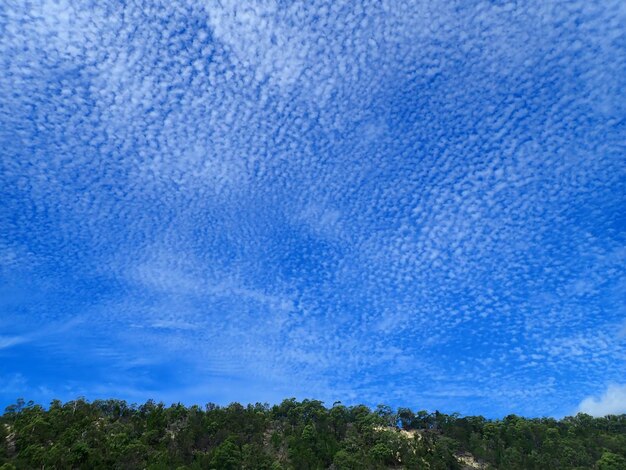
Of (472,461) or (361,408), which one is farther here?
(361,408)

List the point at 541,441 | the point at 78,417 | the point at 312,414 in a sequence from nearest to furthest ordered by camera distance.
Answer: the point at 78,417 → the point at 541,441 → the point at 312,414

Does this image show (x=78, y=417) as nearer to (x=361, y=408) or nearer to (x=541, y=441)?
(x=361, y=408)

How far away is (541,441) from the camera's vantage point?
77.9 m

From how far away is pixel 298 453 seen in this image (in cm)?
6650

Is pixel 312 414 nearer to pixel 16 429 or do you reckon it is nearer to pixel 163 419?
pixel 163 419

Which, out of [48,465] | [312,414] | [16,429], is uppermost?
[312,414]

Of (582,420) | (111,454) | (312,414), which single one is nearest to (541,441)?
(582,420)

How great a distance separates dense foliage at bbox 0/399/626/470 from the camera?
60812mm

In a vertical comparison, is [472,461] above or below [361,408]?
below

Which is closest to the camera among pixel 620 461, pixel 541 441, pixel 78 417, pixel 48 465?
pixel 48 465

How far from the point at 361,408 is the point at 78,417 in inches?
1975

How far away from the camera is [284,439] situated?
243 ft

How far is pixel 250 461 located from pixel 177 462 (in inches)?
374

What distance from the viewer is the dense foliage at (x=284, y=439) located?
60.8m
